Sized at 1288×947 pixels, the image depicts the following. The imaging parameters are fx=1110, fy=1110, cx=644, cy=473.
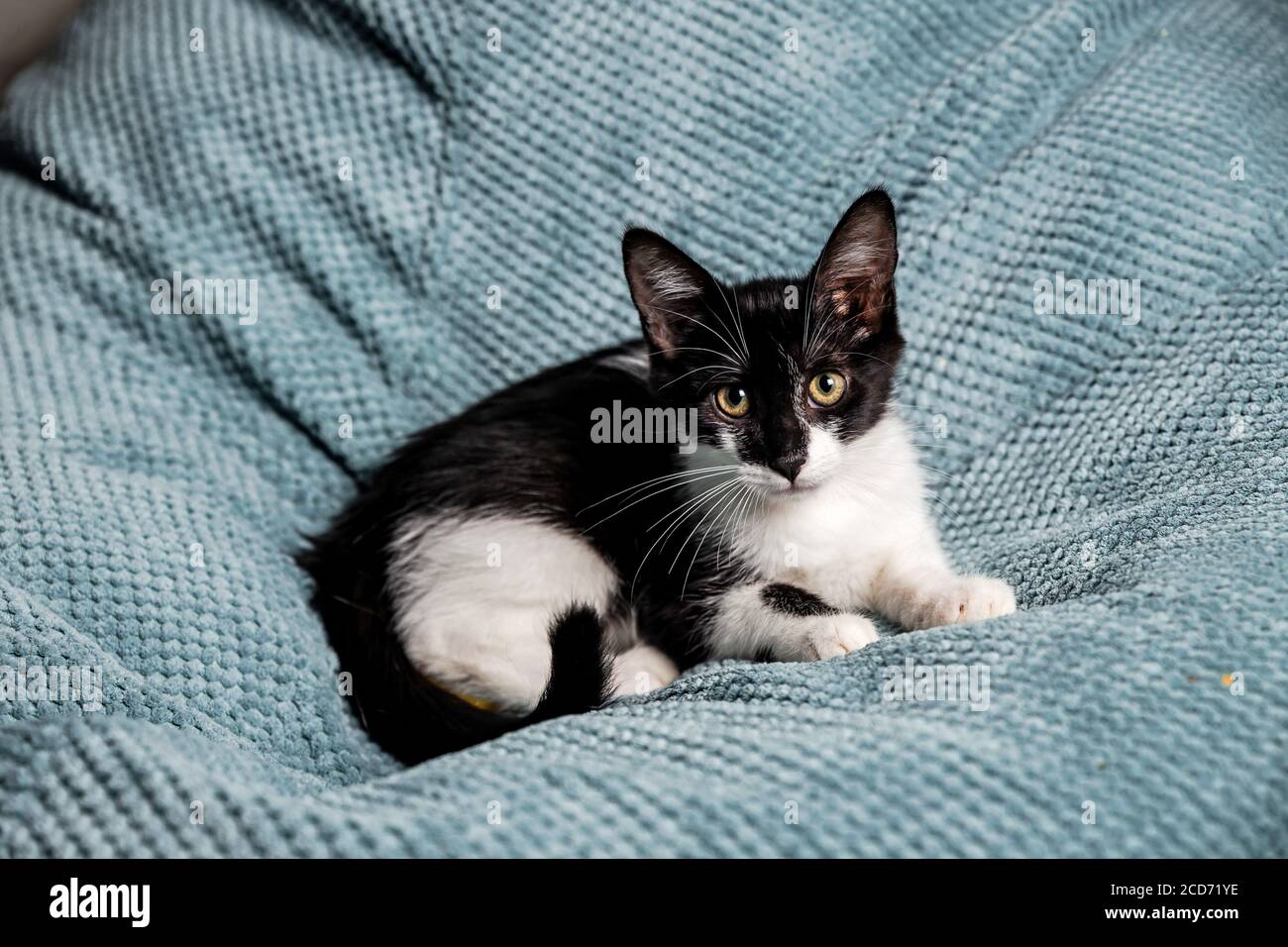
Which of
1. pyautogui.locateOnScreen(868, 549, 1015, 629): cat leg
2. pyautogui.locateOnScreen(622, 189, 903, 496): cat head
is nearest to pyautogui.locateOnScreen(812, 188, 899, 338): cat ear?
pyautogui.locateOnScreen(622, 189, 903, 496): cat head

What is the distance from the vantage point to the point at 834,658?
1.14m

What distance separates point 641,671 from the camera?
4.43 feet

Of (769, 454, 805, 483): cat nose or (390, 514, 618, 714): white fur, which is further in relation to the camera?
(390, 514, 618, 714): white fur

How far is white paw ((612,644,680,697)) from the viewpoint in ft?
4.28

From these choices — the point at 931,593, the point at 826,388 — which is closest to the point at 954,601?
the point at 931,593

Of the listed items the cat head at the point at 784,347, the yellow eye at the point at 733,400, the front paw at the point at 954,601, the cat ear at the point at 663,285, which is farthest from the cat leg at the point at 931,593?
the cat ear at the point at 663,285

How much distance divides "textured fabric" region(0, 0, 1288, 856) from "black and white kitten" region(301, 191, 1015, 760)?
94mm

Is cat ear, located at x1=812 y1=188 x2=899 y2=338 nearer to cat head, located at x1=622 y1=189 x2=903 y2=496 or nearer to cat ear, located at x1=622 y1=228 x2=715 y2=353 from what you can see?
cat head, located at x1=622 y1=189 x2=903 y2=496

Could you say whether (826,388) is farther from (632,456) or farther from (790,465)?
(632,456)

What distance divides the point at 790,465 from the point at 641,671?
0.33 metres

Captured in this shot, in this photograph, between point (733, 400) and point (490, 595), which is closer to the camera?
point (733, 400)

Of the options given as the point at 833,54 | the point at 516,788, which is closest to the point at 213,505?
the point at 516,788

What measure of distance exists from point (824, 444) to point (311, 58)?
1.08 meters
